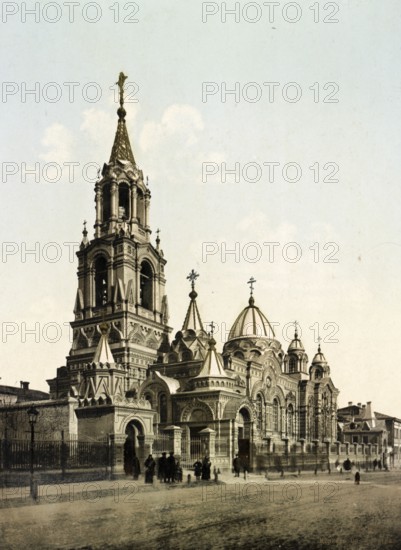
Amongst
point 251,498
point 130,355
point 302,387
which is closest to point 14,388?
point 130,355

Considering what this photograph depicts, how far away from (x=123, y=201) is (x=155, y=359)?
1320cm

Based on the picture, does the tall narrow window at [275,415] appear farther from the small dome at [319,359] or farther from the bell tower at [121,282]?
the small dome at [319,359]

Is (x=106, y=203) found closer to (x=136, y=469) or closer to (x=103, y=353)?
(x=103, y=353)

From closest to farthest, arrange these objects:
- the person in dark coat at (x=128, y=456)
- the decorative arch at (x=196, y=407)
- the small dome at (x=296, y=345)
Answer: the person in dark coat at (x=128, y=456) → the decorative arch at (x=196, y=407) → the small dome at (x=296, y=345)

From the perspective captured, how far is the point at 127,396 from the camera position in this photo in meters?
40.9

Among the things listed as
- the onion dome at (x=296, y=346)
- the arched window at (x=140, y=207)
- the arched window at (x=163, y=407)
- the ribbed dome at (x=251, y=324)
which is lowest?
the arched window at (x=163, y=407)

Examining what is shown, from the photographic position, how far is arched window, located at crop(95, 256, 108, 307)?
1850 inches

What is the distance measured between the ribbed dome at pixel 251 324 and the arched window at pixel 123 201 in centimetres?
1504

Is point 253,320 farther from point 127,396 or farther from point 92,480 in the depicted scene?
point 92,480

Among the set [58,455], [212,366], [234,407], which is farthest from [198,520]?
[212,366]

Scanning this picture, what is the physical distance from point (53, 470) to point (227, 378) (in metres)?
15.5

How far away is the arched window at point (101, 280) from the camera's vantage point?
47.0 metres

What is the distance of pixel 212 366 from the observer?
3838 cm

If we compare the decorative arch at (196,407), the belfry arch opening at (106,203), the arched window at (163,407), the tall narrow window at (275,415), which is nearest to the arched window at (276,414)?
the tall narrow window at (275,415)
